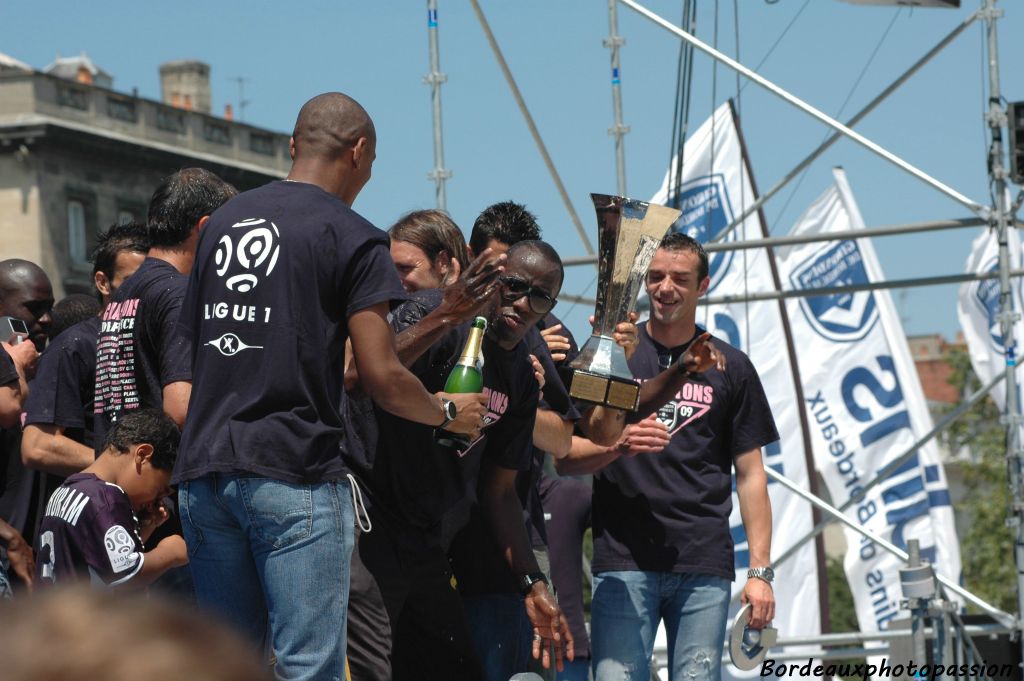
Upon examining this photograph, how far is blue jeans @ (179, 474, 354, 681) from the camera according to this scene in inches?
126

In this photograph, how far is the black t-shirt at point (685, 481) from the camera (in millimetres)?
4957

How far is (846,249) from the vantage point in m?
14.0

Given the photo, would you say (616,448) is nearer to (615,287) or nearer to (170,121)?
(615,287)

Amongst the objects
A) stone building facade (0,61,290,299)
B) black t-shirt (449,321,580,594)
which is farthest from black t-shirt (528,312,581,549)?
stone building facade (0,61,290,299)

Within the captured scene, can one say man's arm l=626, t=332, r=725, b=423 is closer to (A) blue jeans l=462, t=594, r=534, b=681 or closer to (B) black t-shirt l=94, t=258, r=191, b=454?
(A) blue jeans l=462, t=594, r=534, b=681

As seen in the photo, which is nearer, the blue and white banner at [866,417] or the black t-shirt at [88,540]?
the black t-shirt at [88,540]

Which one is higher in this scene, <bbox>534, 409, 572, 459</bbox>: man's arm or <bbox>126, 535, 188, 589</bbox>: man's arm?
<bbox>534, 409, 572, 459</bbox>: man's arm

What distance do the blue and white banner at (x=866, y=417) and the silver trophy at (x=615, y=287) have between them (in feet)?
28.3

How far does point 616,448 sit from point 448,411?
4.45 ft

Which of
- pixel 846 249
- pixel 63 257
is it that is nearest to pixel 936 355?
pixel 63 257

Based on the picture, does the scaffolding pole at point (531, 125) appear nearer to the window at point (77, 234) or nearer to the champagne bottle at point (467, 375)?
the champagne bottle at point (467, 375)

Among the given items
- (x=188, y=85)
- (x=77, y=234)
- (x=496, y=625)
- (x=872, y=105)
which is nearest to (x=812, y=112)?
(x=872, y=105)

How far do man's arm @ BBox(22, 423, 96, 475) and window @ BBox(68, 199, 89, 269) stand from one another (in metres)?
36.0

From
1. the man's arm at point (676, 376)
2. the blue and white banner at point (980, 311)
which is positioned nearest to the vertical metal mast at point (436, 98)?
the man's arm at point (676, 376)
